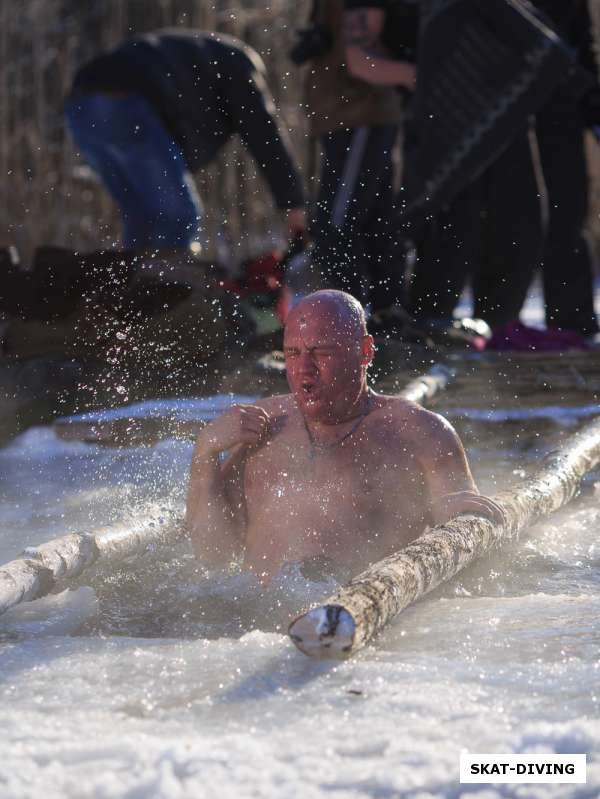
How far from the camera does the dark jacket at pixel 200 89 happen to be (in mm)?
6891

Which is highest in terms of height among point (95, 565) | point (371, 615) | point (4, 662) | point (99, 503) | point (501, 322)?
point (371, 615)

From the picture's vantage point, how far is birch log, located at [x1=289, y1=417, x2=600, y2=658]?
8.34ft

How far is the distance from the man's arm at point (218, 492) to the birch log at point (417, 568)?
22.7 inches

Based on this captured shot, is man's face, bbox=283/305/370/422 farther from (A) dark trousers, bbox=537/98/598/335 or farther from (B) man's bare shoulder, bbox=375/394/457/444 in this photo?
(A) dark trousers, bbox=537/98/598/335

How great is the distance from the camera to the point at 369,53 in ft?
20.5

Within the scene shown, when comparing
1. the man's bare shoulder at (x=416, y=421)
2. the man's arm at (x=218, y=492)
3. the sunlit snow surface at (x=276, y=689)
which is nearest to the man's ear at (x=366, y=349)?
the man's bare shoulder at (x=416, y=421)

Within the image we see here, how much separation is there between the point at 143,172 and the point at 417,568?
4.24 meters

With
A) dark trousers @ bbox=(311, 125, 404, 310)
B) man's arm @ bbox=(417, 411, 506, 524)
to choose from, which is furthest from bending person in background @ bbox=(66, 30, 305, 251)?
man's arm @ bbox=(417, 411, 506, 524)

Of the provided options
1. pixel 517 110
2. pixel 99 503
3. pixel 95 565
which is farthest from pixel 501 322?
→ pixel 95 565

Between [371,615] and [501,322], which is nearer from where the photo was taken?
[371,615]

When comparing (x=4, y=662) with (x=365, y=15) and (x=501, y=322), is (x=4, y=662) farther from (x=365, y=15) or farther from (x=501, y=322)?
(x=501, y=322)

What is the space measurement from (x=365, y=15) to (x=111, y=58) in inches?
58.0

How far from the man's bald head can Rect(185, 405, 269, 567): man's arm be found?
28 cm

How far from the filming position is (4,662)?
109 inches
